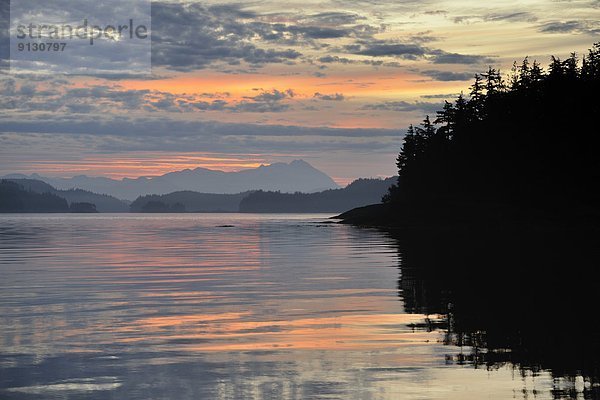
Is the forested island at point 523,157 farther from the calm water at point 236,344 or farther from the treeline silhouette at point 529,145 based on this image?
the calm water at point 236,344

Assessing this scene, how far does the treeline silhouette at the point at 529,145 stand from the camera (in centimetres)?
10875

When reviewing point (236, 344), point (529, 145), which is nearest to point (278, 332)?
point (236, 344)

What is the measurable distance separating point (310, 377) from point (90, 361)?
4931 mm

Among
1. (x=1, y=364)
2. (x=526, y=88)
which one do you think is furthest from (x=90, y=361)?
(x=526, y=88)

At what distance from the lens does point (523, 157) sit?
11650 cm

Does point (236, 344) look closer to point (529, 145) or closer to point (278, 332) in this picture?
point (278, 332)

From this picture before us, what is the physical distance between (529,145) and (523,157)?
2.38 m

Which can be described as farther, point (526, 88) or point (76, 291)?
point (526, 88)

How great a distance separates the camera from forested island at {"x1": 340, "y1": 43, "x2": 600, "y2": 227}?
109 metres

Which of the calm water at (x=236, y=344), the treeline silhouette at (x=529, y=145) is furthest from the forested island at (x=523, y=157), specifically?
the calm water at (x=236, y=344)

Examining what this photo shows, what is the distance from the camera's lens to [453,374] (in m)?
15.9

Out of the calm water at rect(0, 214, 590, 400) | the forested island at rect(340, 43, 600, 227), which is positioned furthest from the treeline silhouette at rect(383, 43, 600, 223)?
the calm water at rect(0, 214, 590, 400)

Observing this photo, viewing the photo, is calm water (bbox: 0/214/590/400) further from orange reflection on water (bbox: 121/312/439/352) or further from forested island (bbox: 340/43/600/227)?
forested island (bbox: 340/43/600/227)

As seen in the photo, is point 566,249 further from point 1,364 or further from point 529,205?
point 529,205
